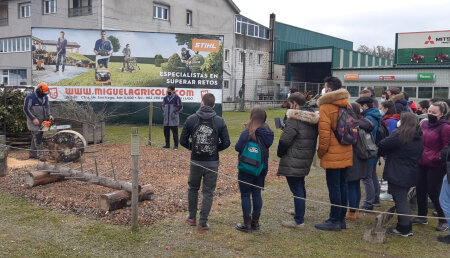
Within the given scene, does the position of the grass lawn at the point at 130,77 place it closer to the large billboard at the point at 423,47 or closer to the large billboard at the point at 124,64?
the large billboard at the point at 124,64

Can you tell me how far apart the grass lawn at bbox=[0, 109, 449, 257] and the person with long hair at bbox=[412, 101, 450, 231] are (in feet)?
1.46

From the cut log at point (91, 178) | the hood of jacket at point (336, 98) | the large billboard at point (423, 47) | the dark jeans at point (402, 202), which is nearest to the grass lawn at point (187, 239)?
the dark jeans at point (402, 202)

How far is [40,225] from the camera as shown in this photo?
553 centimetres

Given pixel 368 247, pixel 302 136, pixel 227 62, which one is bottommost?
pixel 368 247

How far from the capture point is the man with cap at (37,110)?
31.0ft

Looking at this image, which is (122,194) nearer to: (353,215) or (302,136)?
(302,136)

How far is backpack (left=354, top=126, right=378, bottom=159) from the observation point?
18.5 ft

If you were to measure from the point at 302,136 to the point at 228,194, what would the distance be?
7.81 feet

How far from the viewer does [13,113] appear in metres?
11.3

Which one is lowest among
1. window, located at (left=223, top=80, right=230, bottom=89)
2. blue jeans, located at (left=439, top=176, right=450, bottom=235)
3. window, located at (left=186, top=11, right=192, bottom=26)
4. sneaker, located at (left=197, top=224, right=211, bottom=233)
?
sneaker, located at (left=197, top=224, right=211, bottom=233)

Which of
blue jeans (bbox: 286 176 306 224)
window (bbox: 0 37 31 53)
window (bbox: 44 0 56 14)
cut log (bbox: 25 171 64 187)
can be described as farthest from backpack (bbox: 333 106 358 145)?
window (bbox: 0 37 31 53)

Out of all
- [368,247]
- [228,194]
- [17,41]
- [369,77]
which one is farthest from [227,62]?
[368,247]

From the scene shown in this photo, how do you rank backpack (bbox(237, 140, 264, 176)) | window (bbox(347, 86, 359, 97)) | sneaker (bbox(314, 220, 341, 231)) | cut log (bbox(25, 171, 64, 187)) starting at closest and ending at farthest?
1. backpack (bbox(237, 140, 264, 176))
2. sneaker (bbox(314, 220, 341, 231))
3. cut log (bbox(25, 171, 64, 187))
4. window (bbox(347, 86, 359, 97))

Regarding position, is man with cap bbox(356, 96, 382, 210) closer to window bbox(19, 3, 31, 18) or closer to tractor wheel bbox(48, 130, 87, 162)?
tractor wheel bbox(48, 130, 87, 162)
